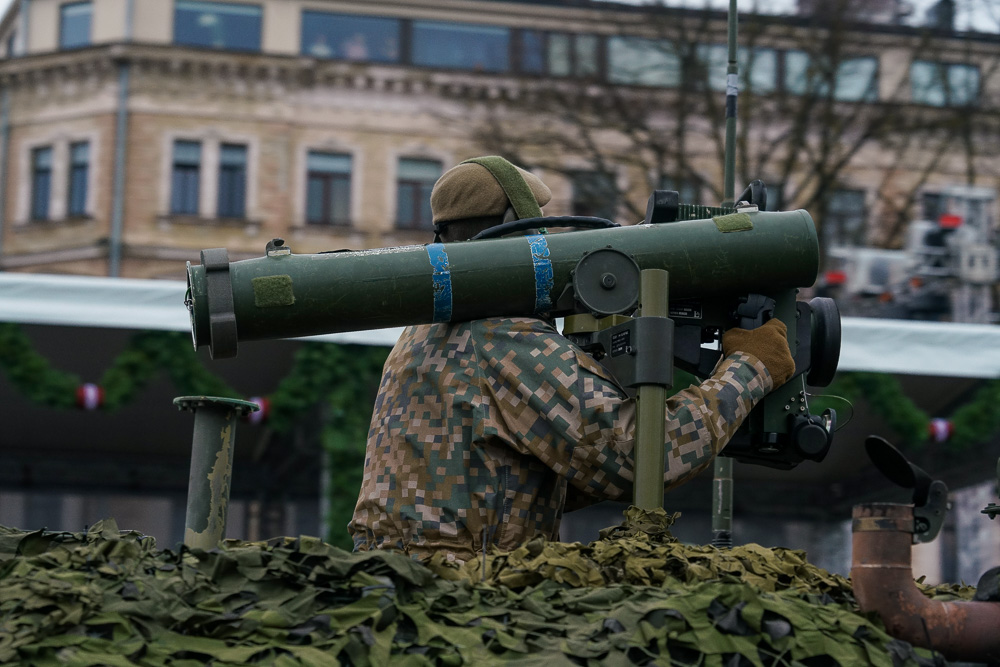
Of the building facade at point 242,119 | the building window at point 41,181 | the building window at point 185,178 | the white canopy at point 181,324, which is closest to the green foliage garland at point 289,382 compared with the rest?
the white canopy at point 181,324

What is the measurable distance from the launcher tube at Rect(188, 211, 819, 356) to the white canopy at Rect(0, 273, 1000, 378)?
4838 mm

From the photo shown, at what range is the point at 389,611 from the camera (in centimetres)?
225

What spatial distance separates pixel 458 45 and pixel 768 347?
925 inches

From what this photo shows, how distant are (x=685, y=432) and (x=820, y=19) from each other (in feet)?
54.9

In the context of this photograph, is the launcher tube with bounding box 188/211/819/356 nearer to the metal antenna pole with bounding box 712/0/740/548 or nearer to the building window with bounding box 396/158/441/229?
the metal antenna pole with bounding box 712/0/740/548

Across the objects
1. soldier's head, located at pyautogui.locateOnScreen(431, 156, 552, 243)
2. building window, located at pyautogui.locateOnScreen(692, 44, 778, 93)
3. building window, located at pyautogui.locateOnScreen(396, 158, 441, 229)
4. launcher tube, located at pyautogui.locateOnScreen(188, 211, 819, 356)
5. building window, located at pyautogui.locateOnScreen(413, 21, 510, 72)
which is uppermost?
building window, located at pyautogui.locateOnScreen(413, 21, 510, 72)

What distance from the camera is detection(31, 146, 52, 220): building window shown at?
2558cm

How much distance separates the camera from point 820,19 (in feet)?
61.1

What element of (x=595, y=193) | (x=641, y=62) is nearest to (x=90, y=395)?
(x=595, y=193)

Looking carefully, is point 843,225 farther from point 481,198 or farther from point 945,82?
point 481,198

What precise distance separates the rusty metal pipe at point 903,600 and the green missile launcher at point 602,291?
56 centimetres

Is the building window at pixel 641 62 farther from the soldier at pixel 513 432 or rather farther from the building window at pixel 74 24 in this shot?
the soldier at pixel 513 432

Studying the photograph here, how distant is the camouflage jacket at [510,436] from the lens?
116 inches

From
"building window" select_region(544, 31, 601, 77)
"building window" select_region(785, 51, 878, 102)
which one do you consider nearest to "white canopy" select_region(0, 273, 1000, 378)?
"building window" select_region(785, 51, 878, 102)
